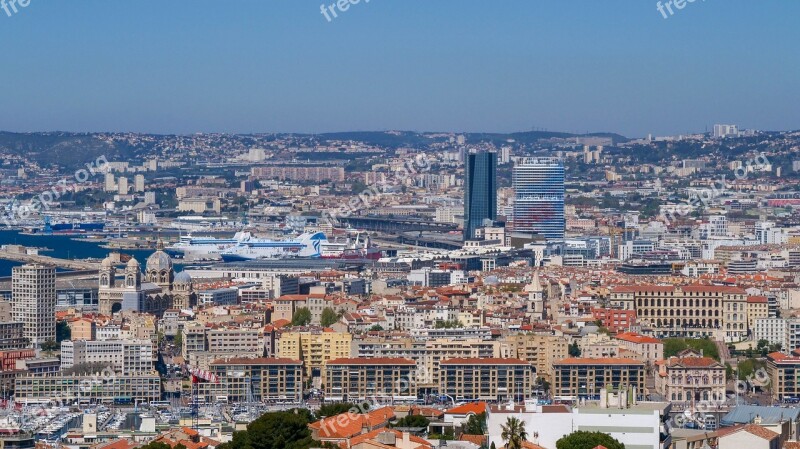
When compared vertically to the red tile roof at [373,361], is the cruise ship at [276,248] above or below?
below

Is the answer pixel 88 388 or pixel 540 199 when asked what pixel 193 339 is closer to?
pixel 88 388

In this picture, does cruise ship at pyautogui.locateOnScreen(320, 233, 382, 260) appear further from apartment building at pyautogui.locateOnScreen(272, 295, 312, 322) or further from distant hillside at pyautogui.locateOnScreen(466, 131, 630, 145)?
distant hillside at pyautogui.locateOnScreen(466, 131, 630, 145)

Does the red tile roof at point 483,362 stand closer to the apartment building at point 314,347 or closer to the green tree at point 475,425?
the apartment building at point 314,347

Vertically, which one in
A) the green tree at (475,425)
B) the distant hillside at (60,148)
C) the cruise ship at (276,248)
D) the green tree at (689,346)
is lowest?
the cruise ship at (276,248)

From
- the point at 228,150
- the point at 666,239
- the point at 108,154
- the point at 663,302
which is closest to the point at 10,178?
the point at 108,154

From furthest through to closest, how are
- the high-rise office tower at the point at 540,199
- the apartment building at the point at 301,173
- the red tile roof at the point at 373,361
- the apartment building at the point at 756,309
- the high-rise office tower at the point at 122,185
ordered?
the apartment building at the point at 301,173
the high-rise office tower at the point at 122,185
the high-rise office tower at the point at 540,199
the apartment building at the point at 756,309
the red tile roof at the point at 373,361

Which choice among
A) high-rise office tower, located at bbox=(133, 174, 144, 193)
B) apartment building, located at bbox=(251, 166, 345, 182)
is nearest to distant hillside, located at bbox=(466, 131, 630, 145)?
apartment building, located at bbox=(251, 166, 345, 182)

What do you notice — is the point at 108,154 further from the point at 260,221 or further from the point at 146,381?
the point at 146,381

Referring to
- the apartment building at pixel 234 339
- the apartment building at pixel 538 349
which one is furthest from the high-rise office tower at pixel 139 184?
the apartment building at pixel 538 349
